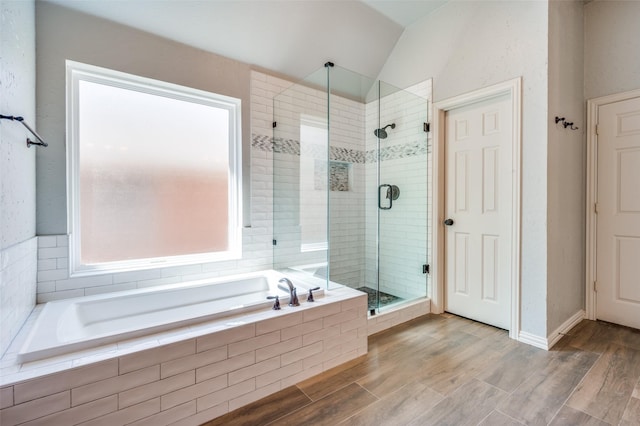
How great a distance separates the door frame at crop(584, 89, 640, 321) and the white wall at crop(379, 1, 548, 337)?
38.4 inches

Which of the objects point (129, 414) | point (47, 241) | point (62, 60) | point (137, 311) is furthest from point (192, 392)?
point (62, 60)

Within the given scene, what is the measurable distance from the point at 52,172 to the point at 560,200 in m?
3.79

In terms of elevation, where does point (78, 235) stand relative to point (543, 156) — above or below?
below

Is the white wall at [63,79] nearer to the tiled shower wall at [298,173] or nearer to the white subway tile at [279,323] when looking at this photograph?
the tiled shower wall at [298,173]

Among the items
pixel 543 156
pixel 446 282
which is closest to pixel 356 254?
pixel 446 282

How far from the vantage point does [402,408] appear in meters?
1.62

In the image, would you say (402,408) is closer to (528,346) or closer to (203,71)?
(528,346)

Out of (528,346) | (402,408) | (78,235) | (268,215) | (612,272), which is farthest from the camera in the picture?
(268,215)

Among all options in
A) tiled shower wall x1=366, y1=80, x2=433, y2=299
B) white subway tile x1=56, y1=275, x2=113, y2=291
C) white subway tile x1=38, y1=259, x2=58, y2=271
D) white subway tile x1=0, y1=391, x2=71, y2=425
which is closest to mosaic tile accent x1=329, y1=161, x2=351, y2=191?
tiled shower wall x1=366, y1=80, x2=433, y2=299

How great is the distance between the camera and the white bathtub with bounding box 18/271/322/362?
1.41 m

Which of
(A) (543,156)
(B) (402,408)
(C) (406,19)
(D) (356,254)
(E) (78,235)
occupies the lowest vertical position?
(B) (402,408)

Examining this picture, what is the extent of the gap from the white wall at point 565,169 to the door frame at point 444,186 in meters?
0.20

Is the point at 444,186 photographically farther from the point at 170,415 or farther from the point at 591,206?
the point at 170,415

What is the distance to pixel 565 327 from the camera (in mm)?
2543
